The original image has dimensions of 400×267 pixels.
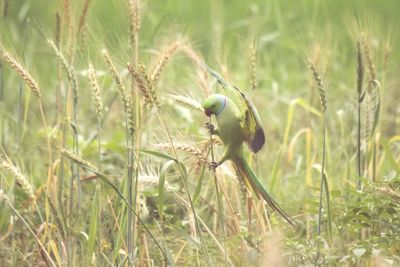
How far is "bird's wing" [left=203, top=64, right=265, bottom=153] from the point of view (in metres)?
2.51

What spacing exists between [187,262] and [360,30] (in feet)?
3.33

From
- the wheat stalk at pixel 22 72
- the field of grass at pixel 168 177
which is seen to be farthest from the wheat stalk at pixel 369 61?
the wheat stalk at pixel 22 72

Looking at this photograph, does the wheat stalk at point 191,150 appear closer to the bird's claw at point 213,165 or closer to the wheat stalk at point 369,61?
the bird's claw at point 213,165

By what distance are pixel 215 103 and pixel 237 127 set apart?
0.10 metres

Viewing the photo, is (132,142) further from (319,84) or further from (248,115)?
(319,84)

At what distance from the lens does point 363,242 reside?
2.81 meters

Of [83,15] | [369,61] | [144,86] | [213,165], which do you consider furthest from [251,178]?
[83,15]

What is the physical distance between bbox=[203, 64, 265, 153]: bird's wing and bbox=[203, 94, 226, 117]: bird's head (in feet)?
0.24

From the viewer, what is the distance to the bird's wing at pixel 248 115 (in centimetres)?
251

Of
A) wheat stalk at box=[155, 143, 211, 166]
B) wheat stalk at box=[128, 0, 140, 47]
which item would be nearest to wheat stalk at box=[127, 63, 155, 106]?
wheat stalk at box=[155, 143, 211, 166]

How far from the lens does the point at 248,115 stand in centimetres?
253

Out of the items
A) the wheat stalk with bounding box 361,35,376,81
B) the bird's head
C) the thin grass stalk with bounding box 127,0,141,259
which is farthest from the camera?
the wheat stalk with bounding box 361,35,376,81

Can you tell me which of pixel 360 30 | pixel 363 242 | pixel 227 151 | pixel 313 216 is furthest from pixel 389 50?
pixel 227 151

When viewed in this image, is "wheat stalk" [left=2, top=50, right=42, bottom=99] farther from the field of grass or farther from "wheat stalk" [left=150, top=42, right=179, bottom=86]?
"wheat stalk" [left=150, top=42, right=179, bottom=86]
